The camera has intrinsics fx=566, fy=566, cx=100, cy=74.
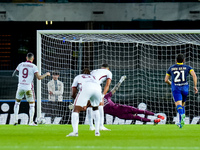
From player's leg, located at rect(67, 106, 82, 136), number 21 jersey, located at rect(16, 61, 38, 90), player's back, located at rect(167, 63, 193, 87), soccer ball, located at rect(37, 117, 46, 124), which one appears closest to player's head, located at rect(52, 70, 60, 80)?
soccer ball, located at rect(37, 117, 46, 124)

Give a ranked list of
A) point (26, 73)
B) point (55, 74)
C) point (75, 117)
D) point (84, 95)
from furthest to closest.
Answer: point (55, 74), point (26, 73), point (84, 95), point (75, 117)

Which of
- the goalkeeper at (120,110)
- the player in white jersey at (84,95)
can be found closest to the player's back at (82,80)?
the player in white jersey at (84,95)

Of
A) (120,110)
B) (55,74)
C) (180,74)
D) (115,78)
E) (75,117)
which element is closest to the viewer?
(75,117)

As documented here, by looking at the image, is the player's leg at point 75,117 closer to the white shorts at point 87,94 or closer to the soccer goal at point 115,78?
the white shorts at point 87,94

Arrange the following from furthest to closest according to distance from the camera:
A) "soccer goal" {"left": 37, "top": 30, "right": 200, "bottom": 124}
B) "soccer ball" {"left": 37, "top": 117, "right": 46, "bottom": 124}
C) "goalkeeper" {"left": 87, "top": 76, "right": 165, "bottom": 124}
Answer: "soccer goal" {"left": 37, "top": 30, "right": 200, "bottom": 124}
"goalkeeper" {"left": 87, "top": 76, "right": 165, "bottom": 124}
"soccer ball" {"left": 37, "top": 117, "right": 46, "bottom": 124}

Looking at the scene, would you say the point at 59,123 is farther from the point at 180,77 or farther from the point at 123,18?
the point at 123,18

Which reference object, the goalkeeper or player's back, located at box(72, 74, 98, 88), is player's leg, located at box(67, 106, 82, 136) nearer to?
player's back, located at box(72, 74, 98, 88)

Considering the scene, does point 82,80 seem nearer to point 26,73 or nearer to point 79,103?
point 79,103

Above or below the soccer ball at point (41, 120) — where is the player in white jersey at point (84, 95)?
above

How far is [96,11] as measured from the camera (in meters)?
25.9

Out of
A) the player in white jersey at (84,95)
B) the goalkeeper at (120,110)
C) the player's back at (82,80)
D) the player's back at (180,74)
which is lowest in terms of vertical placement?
the goalkeeper at (120,110)

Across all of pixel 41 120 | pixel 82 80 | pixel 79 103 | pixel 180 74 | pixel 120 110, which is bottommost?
pixel 41 120

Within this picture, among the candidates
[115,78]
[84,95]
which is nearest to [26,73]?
[84,95]

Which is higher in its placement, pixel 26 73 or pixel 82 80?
pixel 26 73
